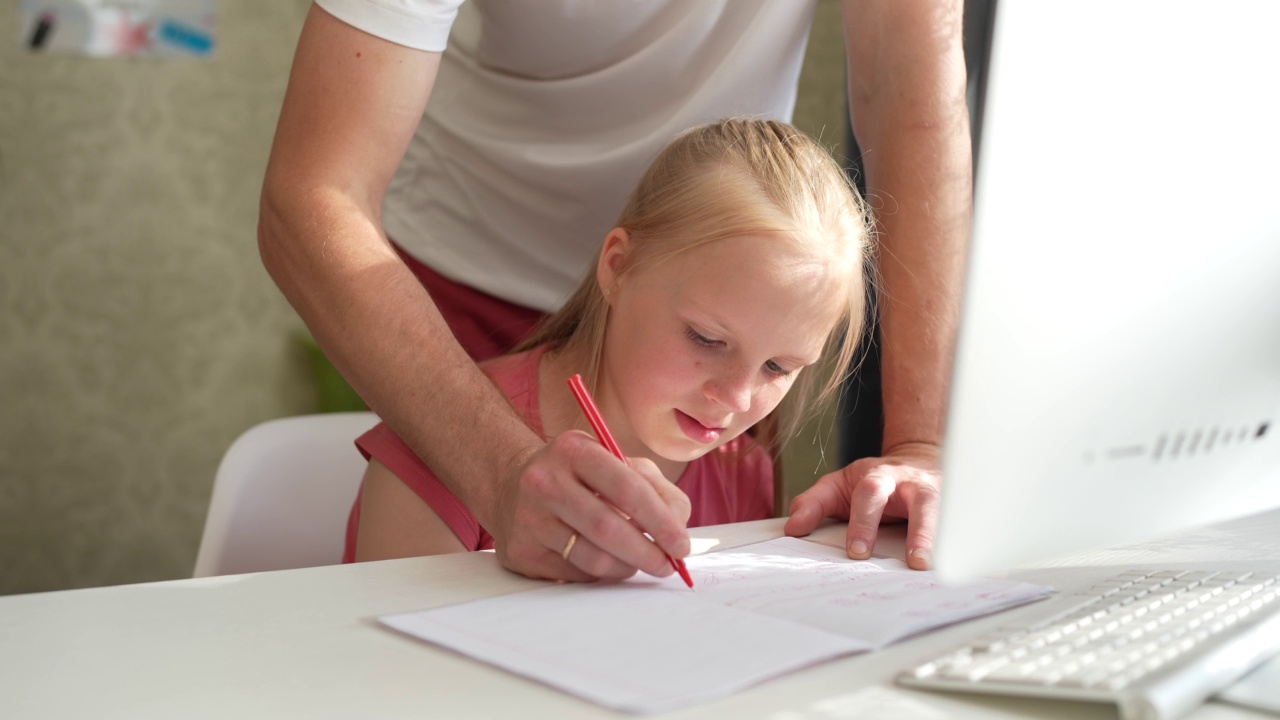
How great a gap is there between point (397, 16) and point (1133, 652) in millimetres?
764

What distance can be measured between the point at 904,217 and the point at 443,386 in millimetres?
578

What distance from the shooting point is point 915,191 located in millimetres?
1240

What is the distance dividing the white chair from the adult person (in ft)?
0.71

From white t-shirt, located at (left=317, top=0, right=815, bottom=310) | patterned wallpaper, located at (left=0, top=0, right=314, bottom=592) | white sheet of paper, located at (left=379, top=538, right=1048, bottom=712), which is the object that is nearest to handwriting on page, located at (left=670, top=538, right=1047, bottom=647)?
white sheet of paper, located at (left=379, top=538, right=1048, bottom=712)

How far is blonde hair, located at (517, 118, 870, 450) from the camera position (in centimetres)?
109

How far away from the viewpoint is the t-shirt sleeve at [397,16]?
39.1 inches

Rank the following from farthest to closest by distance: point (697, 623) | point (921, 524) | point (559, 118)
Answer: point (559, 118), point (921, 524), point (697, 623)

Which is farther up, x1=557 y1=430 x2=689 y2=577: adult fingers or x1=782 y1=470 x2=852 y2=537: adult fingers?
x1=557 y1=430 x2=689 y2=577: adult fingers

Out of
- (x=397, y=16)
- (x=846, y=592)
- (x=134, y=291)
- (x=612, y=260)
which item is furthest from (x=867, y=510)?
(x=134, y=291)

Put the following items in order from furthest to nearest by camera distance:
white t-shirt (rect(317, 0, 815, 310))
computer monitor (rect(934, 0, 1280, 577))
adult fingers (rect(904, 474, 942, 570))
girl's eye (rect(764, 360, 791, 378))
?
white t-shirt (rect(317, 0, 815, 310)) < girl's eye (rect(764, 360, 791, 378)) < adult fingers (rect(904, 474, 942, 570)) < computer monitor (rect(934, 0, 1280, 577))

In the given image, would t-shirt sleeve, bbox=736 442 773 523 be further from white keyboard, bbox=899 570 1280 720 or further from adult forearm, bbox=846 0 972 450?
white keyboard, bbox=899 570 1280 720

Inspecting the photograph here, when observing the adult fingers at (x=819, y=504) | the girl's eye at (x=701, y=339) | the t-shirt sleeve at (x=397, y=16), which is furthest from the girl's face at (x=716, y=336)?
the t-shirt sleeve at (x=397, y=16)

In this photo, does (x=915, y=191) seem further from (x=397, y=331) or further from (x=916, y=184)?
(x=397, y=331)

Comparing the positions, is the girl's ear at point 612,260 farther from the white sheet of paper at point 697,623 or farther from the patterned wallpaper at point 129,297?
the patterned wallpaper at point 129,297
